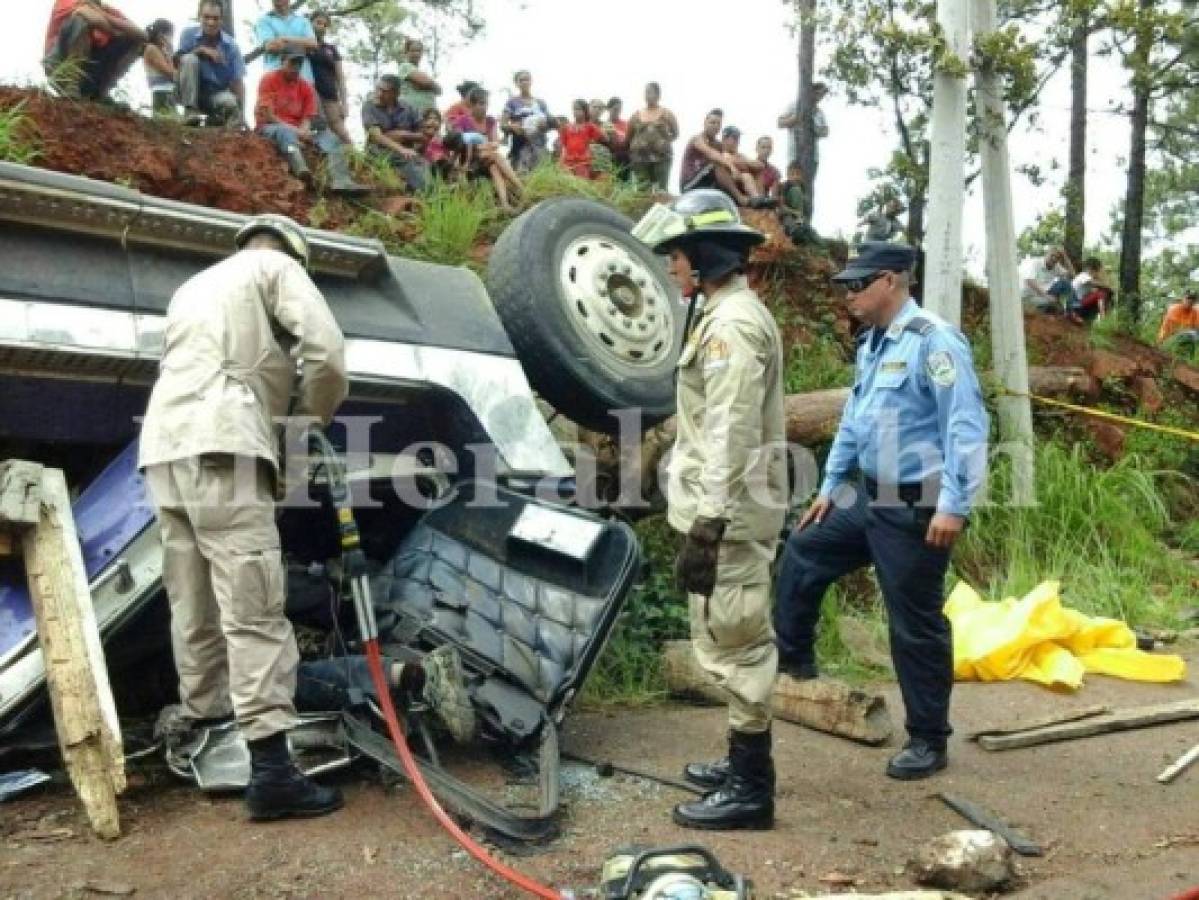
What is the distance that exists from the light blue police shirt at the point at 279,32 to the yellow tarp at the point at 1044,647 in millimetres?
6416

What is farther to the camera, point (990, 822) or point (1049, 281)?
point (1049, 281)

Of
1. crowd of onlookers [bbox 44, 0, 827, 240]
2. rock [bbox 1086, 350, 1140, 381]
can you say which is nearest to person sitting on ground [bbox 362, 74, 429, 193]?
crowd of onlookers [bbox 44, 0, 827, 240]

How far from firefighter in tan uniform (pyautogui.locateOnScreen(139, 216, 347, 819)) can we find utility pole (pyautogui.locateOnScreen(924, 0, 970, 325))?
4.42 metres

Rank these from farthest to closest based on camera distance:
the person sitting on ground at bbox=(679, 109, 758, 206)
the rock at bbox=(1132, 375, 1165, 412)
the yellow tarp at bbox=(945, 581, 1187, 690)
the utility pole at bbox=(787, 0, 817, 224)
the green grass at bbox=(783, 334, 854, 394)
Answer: the utility pole at bbox=(787, 0, 817, 224) < the person sitting on ground at bbox=(679, 109, 758, 206) < the rock at bbox=(1132, 375, 1165, 412) < the green grass at bbox=(783, 334, 854, 394) < the yellow tarp at bbox=(945, 581, 1187, 690)

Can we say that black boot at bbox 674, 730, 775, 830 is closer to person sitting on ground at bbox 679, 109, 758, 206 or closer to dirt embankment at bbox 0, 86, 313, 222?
dirt embankment at bbox 0, 86, 313, 222

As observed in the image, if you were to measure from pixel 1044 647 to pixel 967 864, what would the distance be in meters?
2.42

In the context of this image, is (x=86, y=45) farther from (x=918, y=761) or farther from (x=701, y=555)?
(x=918, y=761)

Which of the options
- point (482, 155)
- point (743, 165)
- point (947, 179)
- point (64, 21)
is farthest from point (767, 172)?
point (64, 21)

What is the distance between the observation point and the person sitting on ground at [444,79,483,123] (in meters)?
10.3

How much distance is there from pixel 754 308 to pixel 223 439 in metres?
1.51

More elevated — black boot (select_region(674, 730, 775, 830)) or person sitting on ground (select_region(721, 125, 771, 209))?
person sitting on ground (select_region(721, 125, 771, 209))

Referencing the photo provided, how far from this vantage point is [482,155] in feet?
31.4

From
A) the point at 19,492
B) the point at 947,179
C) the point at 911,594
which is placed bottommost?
the point at 911,594

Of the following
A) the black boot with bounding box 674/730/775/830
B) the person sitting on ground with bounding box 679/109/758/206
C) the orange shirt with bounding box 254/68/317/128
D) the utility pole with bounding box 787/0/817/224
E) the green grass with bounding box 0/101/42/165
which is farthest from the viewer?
the utility pole with bounding box 787/0/817/224
